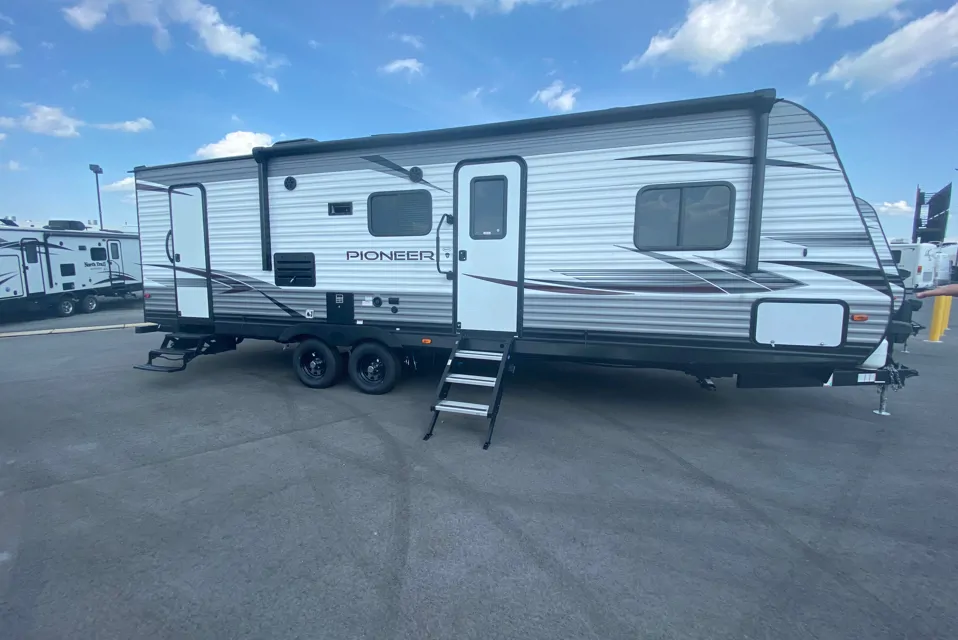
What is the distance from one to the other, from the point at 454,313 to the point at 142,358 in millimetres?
6831

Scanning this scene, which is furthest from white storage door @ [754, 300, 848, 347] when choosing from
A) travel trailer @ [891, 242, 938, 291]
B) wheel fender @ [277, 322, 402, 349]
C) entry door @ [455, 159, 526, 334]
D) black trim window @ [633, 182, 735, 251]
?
travel trailer @ [891, 242, 938, 291]

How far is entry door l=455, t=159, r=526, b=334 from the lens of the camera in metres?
5.47

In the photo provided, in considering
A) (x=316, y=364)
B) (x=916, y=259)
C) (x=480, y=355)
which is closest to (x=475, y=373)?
(x=480, y=355)

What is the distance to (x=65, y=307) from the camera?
15.8 m

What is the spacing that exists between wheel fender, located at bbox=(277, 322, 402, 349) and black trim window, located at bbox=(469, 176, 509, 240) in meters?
1.70

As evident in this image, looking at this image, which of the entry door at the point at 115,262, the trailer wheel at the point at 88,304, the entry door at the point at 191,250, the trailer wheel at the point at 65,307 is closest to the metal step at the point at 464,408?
the entry door at the point at 191,250

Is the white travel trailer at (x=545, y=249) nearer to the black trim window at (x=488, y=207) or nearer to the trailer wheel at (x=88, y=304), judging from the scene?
the black trim window at (x=488, y=207)

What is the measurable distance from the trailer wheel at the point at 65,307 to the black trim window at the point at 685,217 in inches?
720

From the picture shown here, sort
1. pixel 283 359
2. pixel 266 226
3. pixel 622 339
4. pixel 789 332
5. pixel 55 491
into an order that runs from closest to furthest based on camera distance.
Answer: pixel 55 491
pixel 789 332
pixel 622 339
pixel 266 226
pixel 283 359

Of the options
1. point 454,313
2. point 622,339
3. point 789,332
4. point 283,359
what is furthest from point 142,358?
point 789,332

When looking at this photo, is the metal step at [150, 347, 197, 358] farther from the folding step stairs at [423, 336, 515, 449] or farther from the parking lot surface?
the folding step stairs at [423, 336, 515, 449]

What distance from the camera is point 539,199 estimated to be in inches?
211

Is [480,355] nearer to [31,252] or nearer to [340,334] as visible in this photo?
[340,334]

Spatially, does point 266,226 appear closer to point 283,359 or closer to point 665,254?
point 283,359
